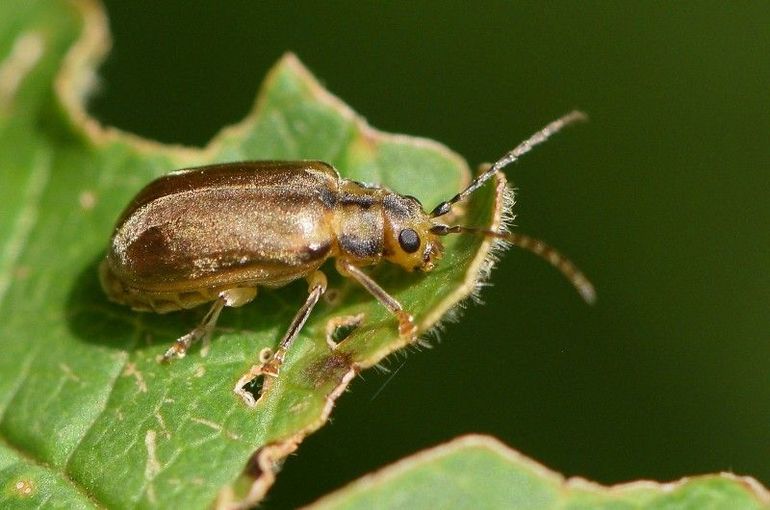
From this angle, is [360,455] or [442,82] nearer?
[360,455]

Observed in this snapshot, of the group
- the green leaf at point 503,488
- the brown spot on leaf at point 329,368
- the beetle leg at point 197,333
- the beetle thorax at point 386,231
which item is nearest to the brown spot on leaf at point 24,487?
the beetle leg at point 197,333

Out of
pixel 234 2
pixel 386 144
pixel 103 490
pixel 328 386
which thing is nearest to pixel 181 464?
pixel 103 490

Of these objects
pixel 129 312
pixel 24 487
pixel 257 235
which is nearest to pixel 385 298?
pixel 257 235

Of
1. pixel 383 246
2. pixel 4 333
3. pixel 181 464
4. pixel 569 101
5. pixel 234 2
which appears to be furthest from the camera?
pixel 234 2

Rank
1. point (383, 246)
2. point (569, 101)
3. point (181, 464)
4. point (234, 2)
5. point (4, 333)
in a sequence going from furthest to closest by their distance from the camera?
point (234, 2) < point (569, 101) < point (4, 333) < point (383, 246) < point (181, 464)

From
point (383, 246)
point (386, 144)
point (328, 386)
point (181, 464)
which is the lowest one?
point (181, 464)

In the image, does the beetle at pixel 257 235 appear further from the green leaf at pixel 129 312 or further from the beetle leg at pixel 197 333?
the green leaf at pixel 129 312

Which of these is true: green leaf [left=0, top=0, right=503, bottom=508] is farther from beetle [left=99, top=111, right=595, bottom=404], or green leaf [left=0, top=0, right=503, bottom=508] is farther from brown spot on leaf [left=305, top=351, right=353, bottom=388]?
beetle [left=99, top=111, right=595, bottom=404]

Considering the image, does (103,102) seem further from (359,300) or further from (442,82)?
(359,300)
